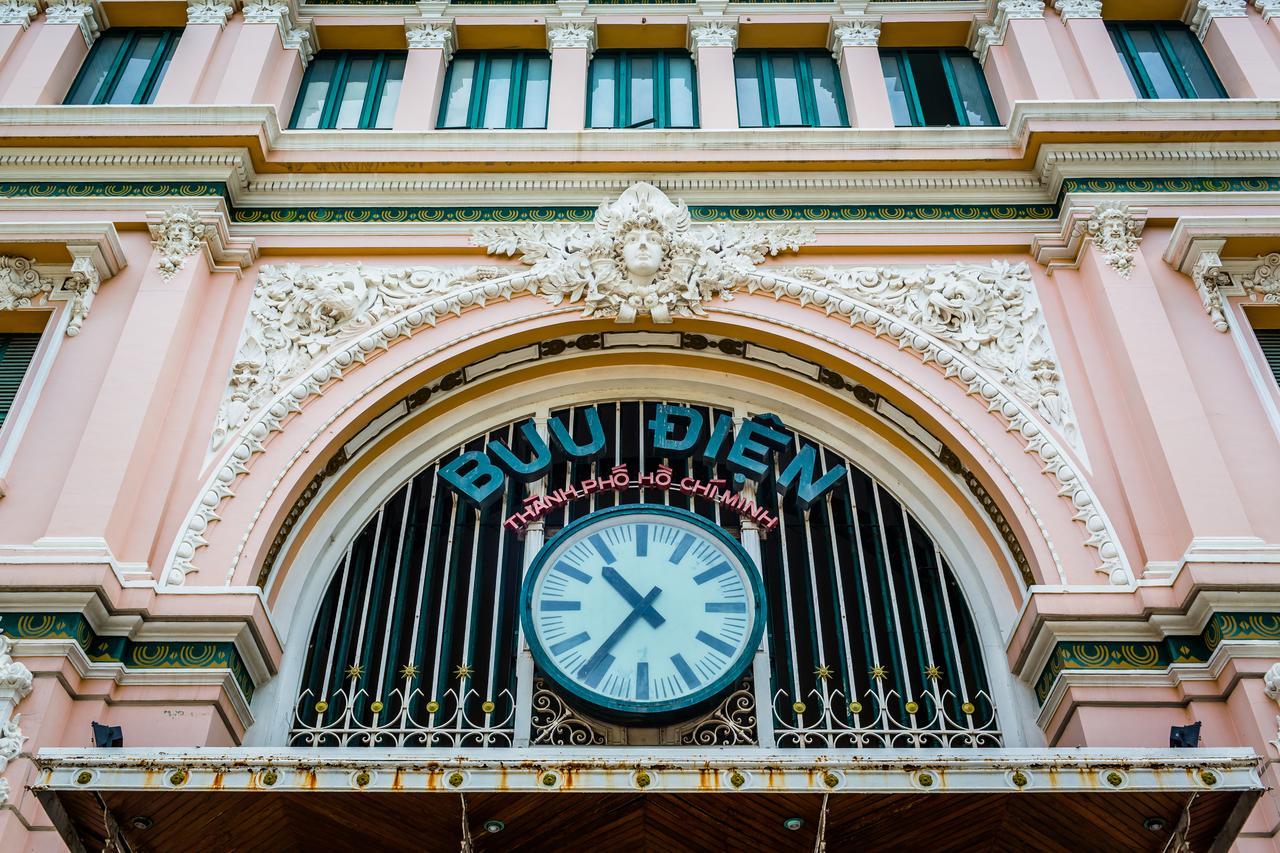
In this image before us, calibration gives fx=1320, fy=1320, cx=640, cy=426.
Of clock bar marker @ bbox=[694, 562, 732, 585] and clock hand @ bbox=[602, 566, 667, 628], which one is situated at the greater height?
clock bar marker @ bbox=[694, 562, 732, 585]

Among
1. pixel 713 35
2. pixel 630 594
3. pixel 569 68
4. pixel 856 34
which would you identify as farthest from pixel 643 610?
pixel 856 34

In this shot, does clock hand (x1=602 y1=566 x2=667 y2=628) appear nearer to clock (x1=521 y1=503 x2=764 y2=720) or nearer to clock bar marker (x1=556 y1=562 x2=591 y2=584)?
clock (x1=521 y1=503 x2=764 y2=720)

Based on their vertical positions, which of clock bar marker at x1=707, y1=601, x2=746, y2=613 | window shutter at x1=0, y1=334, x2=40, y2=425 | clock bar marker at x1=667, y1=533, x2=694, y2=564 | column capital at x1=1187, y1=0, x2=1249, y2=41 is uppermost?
column capital at x1=1187, y1=0, x2=1249, y2=41

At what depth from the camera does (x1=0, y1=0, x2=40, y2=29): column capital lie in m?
16.8

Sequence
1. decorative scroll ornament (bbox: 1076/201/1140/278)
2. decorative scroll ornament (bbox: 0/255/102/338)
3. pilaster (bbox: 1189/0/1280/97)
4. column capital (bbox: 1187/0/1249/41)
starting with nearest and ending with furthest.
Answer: decorative scroll ornament (bbox: 0/255/102/338) → decorative scroll ornament (bbox: 1076/201/1140/278) → pilaster (bbox: 1189/0/1280/97) → column capital (bbox: 1187/0/1249/41)

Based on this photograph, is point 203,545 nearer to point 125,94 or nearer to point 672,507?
point 672,507

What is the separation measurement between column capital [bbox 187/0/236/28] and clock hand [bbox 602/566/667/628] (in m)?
9.52

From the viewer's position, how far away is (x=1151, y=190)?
1465cm

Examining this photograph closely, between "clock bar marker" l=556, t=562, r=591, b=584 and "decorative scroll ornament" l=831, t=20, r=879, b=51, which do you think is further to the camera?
"decorative scroll ornament" l=831, t=20, r=879, b=51

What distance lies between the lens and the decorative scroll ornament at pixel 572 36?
677 inches

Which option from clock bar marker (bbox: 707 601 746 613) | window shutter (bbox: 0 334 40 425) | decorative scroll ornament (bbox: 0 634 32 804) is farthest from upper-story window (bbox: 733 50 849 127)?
decorative scroll ornament (bbox: 0 634 32 804)

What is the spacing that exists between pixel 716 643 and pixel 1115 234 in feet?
20.9

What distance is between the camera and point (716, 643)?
38.6ft

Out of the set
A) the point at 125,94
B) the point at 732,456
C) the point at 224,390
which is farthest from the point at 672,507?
the point at 125,94
